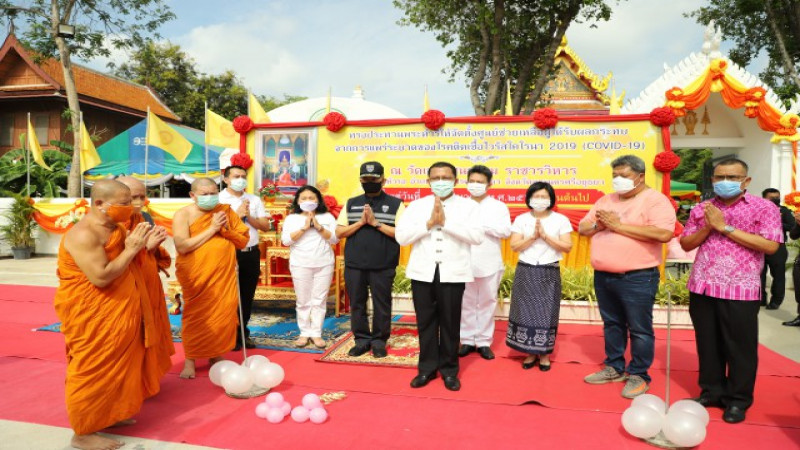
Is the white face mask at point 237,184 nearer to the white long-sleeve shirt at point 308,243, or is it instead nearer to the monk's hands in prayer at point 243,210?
the monk's hands in prayer at point 243,210

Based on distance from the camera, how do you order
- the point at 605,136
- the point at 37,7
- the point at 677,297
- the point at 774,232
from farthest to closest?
the point at 37,7, the point at 605,136, the point at 677,297, the point at 774,232

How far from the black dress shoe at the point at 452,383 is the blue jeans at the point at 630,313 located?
113 centimetres

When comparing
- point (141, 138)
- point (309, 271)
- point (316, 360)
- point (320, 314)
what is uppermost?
point (141, 138)

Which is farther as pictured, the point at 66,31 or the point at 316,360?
the point at 66,31

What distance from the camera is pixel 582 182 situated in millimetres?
6309

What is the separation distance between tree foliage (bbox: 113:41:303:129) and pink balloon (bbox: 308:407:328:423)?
23936 millimetres

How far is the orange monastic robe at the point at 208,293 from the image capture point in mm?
3760

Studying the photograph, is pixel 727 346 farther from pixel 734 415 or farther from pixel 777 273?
pixel 777 273

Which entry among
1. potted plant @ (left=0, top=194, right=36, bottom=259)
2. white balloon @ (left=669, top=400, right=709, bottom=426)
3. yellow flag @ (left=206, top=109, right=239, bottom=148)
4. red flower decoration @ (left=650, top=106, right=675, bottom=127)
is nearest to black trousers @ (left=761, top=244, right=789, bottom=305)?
red flower decoration @ (left=650, top=106, right=675, bottom=127)

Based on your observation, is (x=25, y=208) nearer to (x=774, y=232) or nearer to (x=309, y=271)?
(x=309, y=271)

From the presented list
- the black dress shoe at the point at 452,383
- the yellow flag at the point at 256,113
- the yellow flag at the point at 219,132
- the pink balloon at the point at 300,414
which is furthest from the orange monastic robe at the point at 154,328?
the yellow flag at the point at 219,132

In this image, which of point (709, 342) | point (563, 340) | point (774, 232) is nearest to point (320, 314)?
point (563, 340)

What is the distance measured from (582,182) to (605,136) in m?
0.60

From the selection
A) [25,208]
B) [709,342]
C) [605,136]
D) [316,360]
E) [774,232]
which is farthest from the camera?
[25,208]
